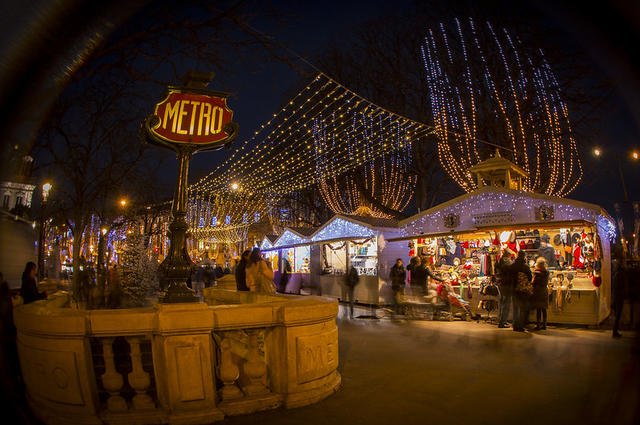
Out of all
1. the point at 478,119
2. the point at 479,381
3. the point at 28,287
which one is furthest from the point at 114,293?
the point at 478,119

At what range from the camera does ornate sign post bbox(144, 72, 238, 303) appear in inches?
250

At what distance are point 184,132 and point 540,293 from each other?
29.2 ft

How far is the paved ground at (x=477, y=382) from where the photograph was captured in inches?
178

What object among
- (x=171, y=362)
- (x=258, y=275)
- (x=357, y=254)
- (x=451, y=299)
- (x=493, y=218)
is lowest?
(x=451, y=299)

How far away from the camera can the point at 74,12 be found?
501 cm

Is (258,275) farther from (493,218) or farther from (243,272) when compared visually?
(493,218)

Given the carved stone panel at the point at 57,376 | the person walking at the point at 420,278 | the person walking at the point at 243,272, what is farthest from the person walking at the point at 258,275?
the person walking at the point at 420,278

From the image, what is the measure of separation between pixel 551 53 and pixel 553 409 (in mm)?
17376

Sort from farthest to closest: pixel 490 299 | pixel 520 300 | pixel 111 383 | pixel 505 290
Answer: pixel 490 299
pixel 505 290
pixel 520 300
pixel 111 383

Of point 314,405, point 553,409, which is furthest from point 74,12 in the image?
point 553,409

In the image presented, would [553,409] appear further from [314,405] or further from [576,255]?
[576,255]

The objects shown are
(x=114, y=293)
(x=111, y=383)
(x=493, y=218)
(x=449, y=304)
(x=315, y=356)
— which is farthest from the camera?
(x=114, y=293)

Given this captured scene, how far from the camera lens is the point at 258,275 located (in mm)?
9328

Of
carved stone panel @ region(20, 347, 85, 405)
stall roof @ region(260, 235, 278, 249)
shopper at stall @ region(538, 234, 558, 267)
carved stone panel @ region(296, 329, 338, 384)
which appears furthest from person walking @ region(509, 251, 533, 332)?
stall roof @ region(260, 235, 278, 249)
